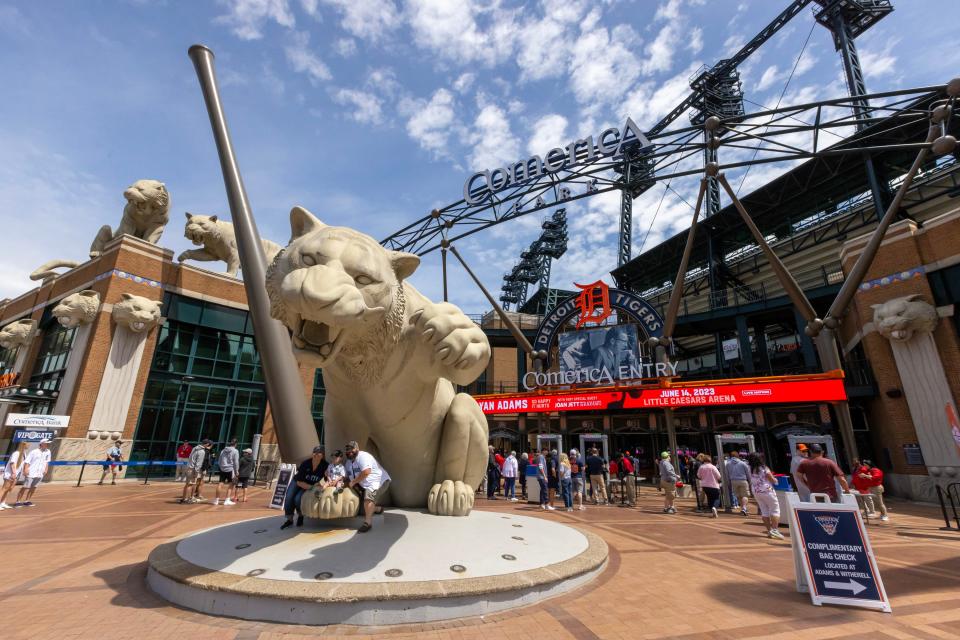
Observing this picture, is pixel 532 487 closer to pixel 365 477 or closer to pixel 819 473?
pixel 819 473

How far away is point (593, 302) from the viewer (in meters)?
17.8

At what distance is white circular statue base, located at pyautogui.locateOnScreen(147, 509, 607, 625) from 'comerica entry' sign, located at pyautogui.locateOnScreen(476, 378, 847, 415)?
37.4ft

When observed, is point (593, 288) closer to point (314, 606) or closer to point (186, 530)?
point (186, 530)

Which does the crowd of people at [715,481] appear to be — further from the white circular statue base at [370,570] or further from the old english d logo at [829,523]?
the white circular statue base at [370,570]

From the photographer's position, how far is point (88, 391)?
45.7 ft

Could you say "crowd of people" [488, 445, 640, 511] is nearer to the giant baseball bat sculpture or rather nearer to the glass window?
the giant baseball bat sculpture

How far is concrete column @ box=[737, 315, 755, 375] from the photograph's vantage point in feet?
65.1

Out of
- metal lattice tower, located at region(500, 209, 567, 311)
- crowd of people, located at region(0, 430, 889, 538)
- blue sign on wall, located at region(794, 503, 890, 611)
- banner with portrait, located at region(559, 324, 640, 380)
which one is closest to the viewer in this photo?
blue sign on wall, located at region(794, 503, 890, 611)

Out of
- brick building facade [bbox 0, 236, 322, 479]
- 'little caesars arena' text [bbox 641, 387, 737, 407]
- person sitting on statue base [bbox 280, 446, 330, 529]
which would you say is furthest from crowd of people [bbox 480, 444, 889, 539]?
brick building facade [bbox 0, 236, 322, 479]

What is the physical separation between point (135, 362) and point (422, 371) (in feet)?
52.8

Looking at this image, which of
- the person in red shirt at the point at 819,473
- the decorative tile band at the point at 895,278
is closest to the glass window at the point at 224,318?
the person in red shirt at the point at 819,473

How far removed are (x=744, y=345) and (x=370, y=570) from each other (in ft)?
72.2

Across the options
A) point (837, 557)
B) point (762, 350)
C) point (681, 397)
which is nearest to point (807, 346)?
point (762, 350)

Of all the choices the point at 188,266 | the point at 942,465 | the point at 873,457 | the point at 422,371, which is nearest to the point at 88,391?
the point at 188,266
